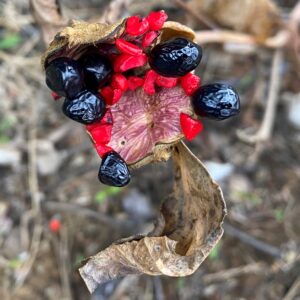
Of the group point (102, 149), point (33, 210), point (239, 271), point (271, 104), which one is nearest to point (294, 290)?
point (239, 271)

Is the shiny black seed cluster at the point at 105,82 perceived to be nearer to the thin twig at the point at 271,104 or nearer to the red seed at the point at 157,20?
the red seed at the point at 157,20

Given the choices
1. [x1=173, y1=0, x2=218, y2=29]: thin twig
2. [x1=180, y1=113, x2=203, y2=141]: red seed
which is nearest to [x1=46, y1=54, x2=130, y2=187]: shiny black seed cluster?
[x1=180, y1=113, x2=203, y2=141]: red seed

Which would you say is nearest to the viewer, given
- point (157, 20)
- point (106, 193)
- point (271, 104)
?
point (157, 20)

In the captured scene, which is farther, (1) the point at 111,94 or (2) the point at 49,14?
(2) the point at 49,14

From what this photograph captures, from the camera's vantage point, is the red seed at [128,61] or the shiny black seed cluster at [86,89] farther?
the red seed at [128,61]

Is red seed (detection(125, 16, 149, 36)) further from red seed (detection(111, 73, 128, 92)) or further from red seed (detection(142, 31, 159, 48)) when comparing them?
red seed (detection(111, 73, 128, 92))

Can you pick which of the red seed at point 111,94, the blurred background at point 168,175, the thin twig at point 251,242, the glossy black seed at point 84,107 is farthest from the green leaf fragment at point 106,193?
the glossy black seed at point 84,107

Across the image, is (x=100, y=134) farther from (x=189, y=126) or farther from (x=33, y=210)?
(x=33, y=210)
